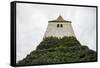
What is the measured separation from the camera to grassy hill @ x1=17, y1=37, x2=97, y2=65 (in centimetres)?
220

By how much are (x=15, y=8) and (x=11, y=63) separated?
0.48 metres

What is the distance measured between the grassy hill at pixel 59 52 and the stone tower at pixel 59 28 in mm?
39

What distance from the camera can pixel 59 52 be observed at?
2.30 meters

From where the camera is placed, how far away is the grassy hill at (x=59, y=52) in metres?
2.20

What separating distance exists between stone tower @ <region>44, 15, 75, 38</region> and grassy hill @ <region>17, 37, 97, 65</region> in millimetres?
39

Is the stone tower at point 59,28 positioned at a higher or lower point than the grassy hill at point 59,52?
higher

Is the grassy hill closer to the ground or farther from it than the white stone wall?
closer to the ground

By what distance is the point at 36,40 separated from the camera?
220 cm

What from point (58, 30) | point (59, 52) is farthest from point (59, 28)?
point (59, 52)

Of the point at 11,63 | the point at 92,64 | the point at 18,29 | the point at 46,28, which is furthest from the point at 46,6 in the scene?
the point at 92,64

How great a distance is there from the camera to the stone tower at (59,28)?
2264 mm

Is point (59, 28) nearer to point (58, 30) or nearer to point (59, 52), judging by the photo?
point (58, 30)
